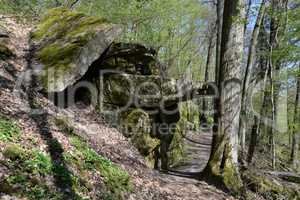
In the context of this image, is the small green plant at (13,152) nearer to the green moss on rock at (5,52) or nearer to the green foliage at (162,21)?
the green moss on rock at (5,52)

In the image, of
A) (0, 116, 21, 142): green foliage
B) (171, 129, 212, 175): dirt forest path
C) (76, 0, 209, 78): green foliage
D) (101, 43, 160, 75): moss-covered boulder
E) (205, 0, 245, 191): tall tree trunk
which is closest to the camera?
(0, 116, 21, 142): green foliage

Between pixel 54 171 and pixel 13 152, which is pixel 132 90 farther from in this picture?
pixel 13 152

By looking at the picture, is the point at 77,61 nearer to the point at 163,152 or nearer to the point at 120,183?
the point at 120,183

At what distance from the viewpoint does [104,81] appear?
10.0 meters

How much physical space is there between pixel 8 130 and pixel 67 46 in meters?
3.69

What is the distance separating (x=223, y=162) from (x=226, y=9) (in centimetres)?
350

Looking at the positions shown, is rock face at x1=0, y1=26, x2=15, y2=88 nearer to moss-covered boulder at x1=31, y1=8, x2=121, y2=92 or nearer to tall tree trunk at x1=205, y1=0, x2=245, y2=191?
moss-covered boulder at x1=31, y1=8, x2=121, y2=92

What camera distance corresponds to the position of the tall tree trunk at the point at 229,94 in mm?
7852

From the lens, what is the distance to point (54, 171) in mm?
5129

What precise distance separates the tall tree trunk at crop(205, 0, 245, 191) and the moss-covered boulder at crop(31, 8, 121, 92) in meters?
3.22

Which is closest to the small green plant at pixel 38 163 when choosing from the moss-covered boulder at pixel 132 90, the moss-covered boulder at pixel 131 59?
the moss-covered boulder at pixel 132 90

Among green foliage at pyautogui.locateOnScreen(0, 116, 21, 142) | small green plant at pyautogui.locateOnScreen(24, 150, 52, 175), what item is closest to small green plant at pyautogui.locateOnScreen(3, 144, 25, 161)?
small green plant at pyautogui.locateOnScreen(24, 150, 52, 175)

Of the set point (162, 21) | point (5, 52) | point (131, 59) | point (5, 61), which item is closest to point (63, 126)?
point (5, 61)

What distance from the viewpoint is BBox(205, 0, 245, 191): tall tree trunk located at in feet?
25.8
